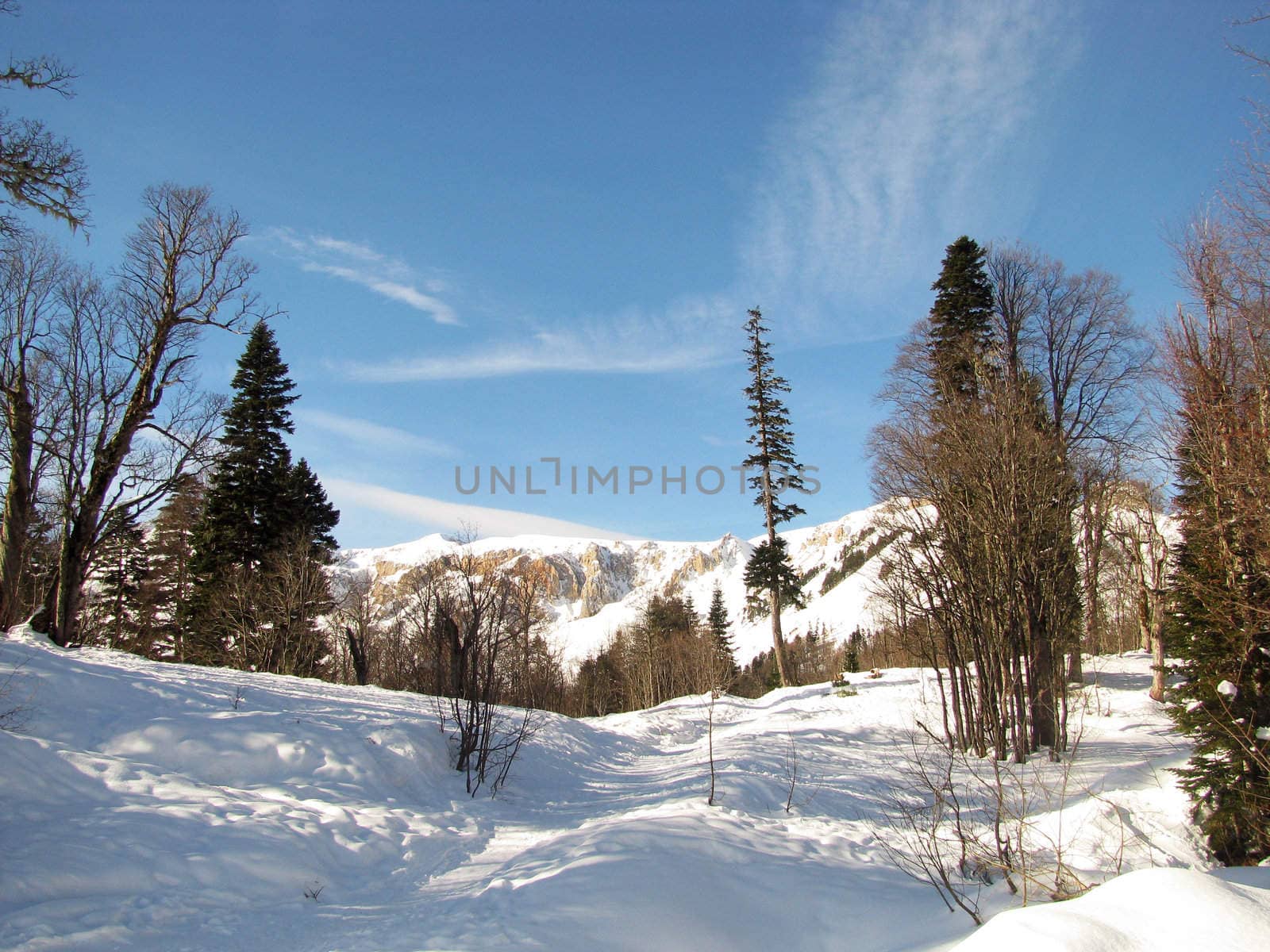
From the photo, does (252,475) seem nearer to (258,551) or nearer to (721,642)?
(258,551)

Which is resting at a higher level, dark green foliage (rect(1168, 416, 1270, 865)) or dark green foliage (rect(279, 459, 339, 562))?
dark green foliage (rect(279, 459, 339, 562))

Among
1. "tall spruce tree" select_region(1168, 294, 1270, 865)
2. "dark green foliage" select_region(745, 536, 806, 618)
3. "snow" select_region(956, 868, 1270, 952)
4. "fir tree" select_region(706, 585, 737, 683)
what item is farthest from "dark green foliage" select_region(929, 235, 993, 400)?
"fir tree" select_region(706, 585, 737, 683)

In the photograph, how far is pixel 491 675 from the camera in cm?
972

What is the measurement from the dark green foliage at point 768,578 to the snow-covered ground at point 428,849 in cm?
1581

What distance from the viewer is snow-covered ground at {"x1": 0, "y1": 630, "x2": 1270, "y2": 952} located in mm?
4082

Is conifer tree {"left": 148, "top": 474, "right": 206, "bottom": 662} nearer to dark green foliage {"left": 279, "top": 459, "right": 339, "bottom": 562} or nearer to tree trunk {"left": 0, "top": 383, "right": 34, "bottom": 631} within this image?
dark green foliage {"left": 279, "top": 459, "right": 339, "bottom": 562}

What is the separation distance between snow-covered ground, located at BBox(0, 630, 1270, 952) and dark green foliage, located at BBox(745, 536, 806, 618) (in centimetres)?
1581

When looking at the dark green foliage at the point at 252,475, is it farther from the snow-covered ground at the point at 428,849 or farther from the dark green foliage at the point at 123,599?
the snow-covered ground at the point at 428,849

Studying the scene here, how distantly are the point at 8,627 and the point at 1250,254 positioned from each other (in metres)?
20.8

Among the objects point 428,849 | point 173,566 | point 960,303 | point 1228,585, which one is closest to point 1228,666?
point 1228,585

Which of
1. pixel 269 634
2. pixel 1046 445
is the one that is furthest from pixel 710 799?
pixel 269 634

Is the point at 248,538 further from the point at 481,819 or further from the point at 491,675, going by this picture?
the point at 481,819

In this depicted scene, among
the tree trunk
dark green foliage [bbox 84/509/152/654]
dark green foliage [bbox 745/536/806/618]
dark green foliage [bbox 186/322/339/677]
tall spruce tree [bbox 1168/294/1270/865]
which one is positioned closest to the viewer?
tall spruce tree [bbox 1168/294/1270/865]

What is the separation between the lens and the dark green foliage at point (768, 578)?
1038 inches
